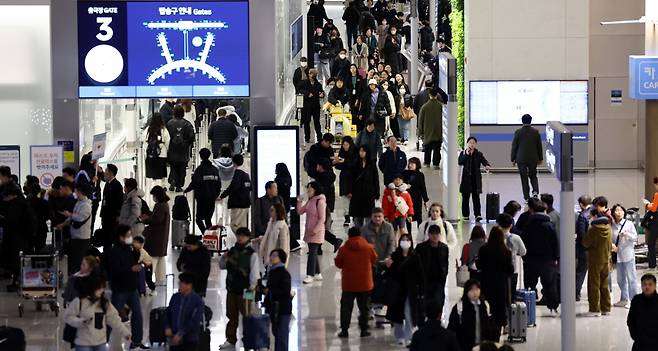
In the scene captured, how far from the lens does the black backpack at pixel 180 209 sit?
76.8 ft

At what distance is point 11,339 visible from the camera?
13.4 metres

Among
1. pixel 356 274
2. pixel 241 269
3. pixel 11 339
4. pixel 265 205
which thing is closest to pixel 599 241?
pixel 356 274

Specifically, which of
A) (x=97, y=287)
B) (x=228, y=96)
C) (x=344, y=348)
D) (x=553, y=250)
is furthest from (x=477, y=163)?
(x=97, y=287)

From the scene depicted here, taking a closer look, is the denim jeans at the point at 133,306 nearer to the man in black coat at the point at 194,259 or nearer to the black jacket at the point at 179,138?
the man in black coat at the point at 194,259

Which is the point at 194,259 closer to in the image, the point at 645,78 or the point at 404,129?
the point at 645,78

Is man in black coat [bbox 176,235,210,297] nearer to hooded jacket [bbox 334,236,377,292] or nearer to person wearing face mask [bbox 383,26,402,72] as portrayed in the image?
hooded jacket [bbox 334,236,377,292]

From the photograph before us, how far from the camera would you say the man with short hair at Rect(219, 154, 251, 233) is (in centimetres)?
2297

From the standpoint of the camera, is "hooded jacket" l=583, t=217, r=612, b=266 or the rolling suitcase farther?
"hooded jacket" l=583, t=217, r=612, b=266

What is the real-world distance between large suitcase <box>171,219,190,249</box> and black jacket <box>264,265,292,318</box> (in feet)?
25.3

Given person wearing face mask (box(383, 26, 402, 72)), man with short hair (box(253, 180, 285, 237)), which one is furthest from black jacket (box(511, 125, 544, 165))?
person wearing face mask (box(383, 26, 402, 72))

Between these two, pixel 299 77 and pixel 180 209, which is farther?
pixel 299 77

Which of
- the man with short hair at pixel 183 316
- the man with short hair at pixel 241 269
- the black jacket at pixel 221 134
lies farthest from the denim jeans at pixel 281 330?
the black jacket at pixel 221 134

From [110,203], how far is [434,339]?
9476 millimetres

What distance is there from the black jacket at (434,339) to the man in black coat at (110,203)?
9115mm
